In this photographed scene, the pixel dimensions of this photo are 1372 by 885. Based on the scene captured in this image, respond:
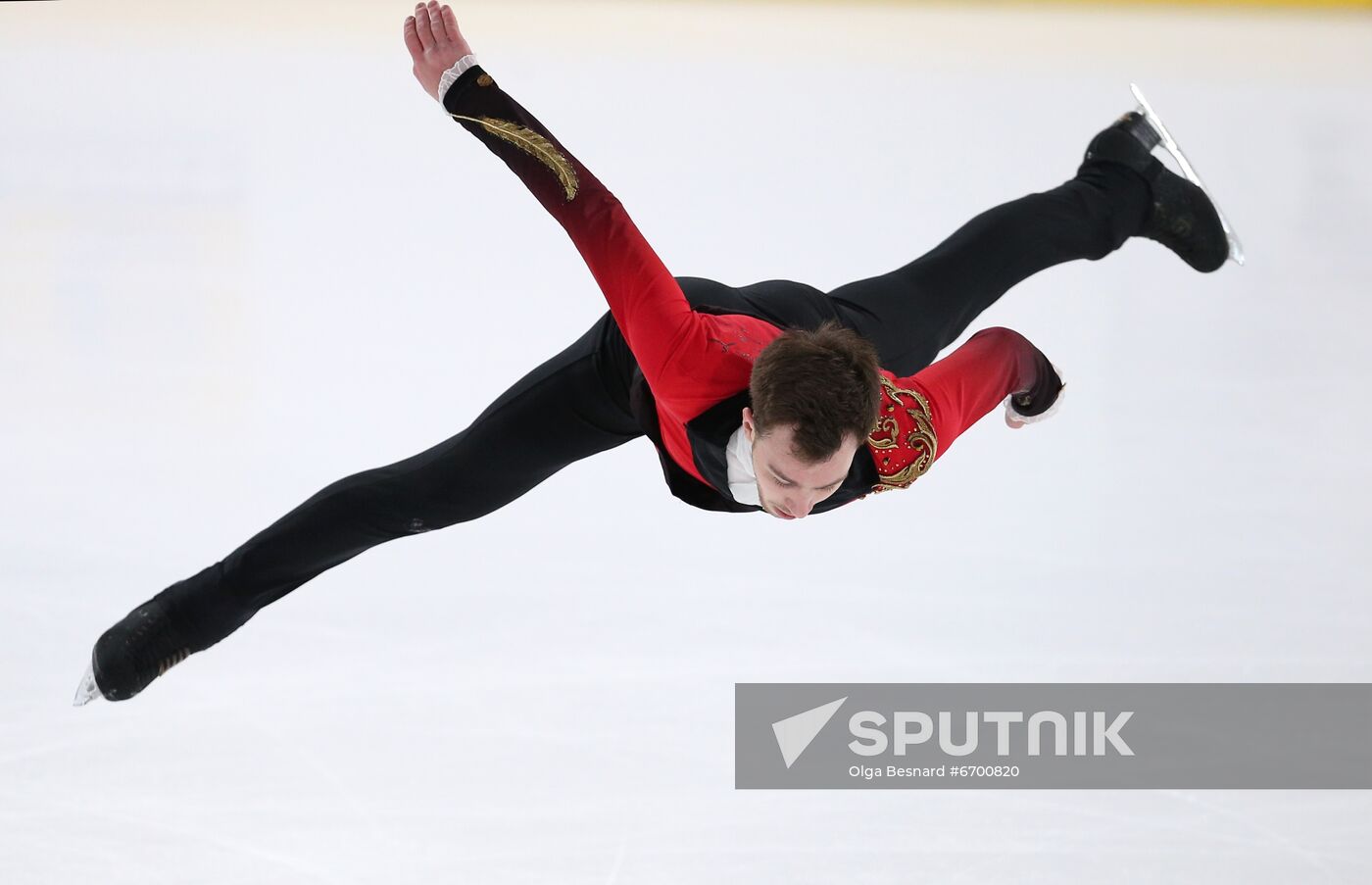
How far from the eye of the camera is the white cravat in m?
2.01

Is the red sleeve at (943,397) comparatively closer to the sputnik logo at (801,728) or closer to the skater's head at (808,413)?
the skater's head at (808,413)

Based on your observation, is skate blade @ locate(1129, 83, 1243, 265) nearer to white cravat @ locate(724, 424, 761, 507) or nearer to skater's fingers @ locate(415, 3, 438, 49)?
white cravat @ locate(724, 424, 761, 507)

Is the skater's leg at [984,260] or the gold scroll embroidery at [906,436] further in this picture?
the skater's leg at [984,260]

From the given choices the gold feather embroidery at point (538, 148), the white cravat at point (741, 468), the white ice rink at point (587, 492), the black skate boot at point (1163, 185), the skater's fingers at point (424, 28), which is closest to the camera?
the white cravat at point (741, 468)

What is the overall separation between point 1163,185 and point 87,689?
232 centimetres

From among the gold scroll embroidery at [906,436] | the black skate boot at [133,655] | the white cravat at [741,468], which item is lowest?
the black skate boot at [133,655]

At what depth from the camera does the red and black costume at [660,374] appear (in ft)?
6.79

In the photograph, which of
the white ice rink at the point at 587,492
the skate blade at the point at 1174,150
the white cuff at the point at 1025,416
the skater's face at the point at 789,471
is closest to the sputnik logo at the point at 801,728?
the white ice rink at the point at 587,492

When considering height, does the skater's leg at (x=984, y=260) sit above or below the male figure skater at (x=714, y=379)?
above

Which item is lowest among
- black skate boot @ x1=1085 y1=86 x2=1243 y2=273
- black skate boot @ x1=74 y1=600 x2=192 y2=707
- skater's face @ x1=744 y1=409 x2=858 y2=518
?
black skate boot @ x1=74 y1=600 x2=192 y2=707

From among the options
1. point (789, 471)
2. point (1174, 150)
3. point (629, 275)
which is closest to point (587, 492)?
point (629, 275)

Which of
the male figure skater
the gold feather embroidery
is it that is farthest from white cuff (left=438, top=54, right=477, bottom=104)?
the gold feather embroidery

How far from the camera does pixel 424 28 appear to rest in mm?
2229

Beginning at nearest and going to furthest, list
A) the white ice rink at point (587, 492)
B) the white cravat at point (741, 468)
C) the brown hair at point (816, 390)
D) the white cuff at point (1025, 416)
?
the brown hair at point (816, 390) → the white cravat at point (741, 468) → the white ice rink at point (587, 492) → the white cuff at point (1025, 416)
